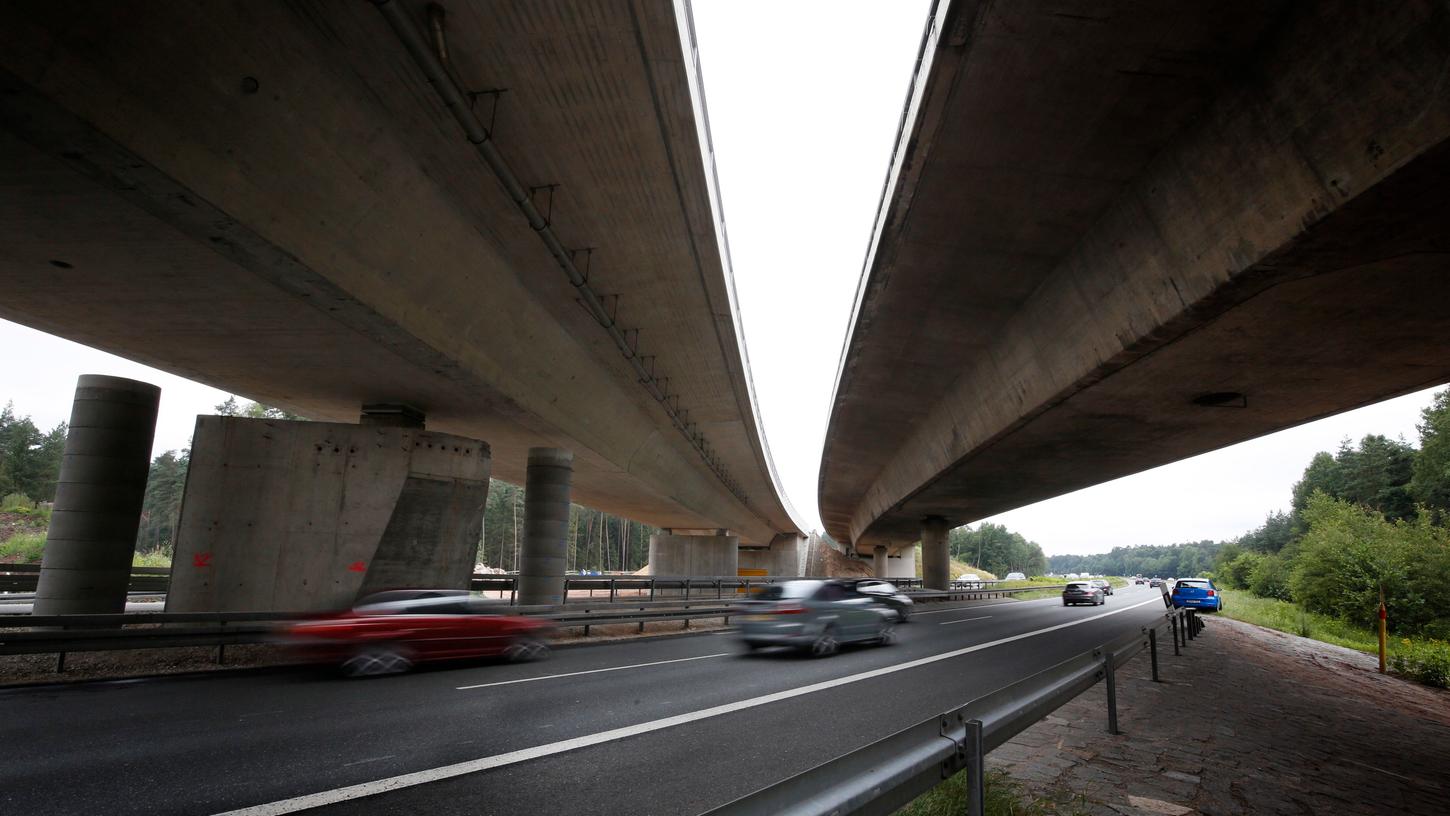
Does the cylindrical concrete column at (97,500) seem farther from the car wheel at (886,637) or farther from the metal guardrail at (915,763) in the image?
the car wheel at (886,637)

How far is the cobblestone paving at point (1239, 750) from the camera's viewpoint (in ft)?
15.5

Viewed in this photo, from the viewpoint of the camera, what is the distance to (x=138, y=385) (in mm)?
11148

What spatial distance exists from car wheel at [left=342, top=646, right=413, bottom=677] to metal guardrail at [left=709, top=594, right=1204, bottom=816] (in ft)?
28.2

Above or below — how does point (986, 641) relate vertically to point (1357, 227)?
below

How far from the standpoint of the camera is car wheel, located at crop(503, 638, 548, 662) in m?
10.7

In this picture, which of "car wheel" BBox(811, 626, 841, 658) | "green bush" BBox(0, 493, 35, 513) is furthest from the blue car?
"green bush" BBox(0, 493, 35, 513)

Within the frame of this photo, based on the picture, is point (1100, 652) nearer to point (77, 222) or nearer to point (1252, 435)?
point (77, 222)

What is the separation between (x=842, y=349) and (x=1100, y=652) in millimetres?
9729

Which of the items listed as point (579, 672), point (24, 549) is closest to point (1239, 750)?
point (579, 672)

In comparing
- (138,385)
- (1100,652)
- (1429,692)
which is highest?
(138,385)

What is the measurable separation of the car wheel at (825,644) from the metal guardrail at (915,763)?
7.70 metres

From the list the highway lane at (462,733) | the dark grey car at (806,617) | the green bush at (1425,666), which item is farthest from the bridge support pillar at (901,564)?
the highway lane at (462,733)

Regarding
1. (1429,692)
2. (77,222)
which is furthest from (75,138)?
(1429,692)

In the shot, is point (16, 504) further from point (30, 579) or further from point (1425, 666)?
point (1425, 666)
